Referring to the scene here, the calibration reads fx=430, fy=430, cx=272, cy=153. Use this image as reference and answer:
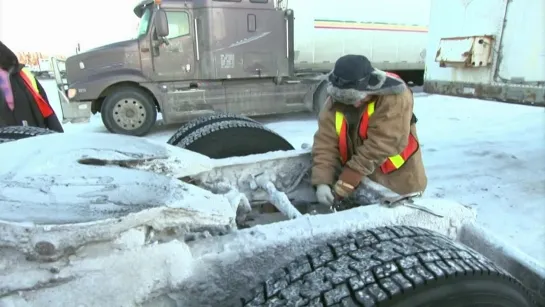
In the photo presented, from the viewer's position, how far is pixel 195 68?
8.54 m

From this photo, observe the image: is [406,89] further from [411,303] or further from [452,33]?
[452,33]

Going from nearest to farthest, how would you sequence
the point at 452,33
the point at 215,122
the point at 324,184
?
the point at 324,184
the point at 215,122
the point at 452,33

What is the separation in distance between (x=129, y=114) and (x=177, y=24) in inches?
77.4

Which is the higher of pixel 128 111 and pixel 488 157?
pixel 128 111

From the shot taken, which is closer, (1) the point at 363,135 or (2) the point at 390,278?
(2) the point at 390,278

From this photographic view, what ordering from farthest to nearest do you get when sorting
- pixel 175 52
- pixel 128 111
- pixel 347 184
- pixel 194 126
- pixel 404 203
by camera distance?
pixel 175 52, pixel 128 111, pixel 194 126, pixel 347 184, pixel 404 203

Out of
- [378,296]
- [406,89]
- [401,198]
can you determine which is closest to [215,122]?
[406,89]

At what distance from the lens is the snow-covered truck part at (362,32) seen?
396 inches

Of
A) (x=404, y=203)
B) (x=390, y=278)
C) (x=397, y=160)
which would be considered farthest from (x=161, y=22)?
(x=390, y=278)

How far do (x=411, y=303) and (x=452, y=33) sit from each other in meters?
5.34

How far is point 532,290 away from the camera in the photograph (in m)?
1.47

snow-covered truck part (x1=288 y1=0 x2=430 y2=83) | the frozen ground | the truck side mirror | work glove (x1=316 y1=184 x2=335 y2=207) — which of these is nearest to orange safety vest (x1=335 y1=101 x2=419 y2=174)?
work glove (x1=316 y1=184 x2=335 y2=207)

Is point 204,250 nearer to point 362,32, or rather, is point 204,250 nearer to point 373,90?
point 373,90

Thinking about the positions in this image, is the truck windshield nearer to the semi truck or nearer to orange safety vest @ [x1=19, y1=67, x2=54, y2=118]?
the semi truck
